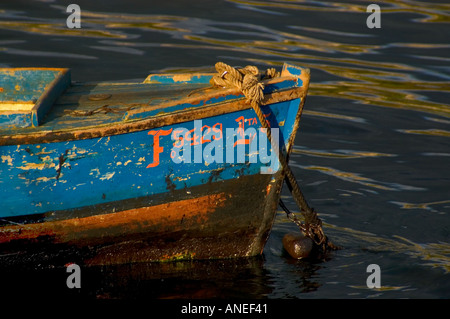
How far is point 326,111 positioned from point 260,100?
4.72 meters

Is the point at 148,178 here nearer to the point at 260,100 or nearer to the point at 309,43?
the point at 260,100

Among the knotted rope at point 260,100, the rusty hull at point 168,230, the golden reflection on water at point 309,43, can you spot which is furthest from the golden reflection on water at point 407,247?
the golden reflection on water at point 309,43

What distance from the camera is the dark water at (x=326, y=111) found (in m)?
6.30

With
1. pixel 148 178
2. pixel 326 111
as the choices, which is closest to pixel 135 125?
pixel 148 178

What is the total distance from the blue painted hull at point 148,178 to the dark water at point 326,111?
0.95ft

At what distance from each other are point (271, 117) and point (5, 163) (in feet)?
6.80

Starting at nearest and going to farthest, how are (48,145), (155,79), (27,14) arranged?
(48,145)
(155,79)
(27,14)

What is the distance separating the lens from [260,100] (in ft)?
19.7

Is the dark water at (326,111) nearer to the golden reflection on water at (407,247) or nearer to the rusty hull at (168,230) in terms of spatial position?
the golden reflection on water at (407,247)

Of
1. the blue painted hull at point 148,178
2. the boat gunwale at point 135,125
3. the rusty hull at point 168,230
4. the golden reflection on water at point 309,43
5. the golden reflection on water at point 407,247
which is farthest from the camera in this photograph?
the golden reflection on water at point 309,43

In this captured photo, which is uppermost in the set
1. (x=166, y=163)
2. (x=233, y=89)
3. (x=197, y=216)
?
(x=233, y=89)

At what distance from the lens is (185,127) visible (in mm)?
5977
